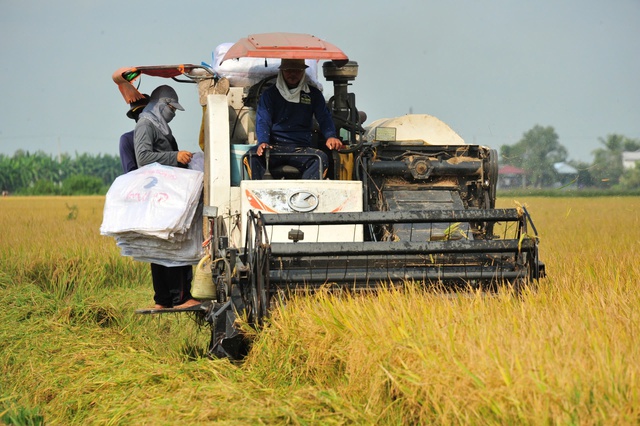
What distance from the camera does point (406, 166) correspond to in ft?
25.5

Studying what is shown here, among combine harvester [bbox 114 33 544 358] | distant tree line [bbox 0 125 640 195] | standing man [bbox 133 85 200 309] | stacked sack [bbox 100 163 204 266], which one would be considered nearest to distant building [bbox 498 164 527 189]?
distant tree line [bbox 0 125 640 195]

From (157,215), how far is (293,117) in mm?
1465

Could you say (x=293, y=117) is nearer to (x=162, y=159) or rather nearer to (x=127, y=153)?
(x=162, y=159)

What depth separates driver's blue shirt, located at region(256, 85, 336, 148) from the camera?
7.84 meters

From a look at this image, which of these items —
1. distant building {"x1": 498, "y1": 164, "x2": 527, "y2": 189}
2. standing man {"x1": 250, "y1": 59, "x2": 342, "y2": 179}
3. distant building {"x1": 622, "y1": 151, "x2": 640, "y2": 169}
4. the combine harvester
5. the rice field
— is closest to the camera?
the rice field

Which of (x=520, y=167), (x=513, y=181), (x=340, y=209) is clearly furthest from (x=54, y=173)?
(x=340, y=209)

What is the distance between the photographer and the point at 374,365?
470 centimetres

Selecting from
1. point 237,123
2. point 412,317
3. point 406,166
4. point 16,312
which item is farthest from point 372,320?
point 16,312

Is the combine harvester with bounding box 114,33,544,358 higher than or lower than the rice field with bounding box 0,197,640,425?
higher

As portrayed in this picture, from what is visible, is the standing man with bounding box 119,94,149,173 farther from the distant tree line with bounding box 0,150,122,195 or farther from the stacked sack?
the distant tree line with bounding box 0,150,122,195

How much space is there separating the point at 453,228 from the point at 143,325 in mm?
3749

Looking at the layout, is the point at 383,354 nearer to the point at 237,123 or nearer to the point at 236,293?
the point at 236,293

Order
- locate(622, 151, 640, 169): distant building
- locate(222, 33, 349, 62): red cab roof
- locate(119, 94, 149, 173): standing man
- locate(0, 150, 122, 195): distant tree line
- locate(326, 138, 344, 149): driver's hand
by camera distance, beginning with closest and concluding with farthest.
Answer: locate(222, 33, 349, 62): red cab roof
locate(326, 138, 344, 149): driver's hand
locate(119, 94, 149, 173): standing man
locate(622, 151, 640, 169): distant building
locate(0, 150, 122, 195): distant tree line

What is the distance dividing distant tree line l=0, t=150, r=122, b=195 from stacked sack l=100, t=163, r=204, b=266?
55537 mm
